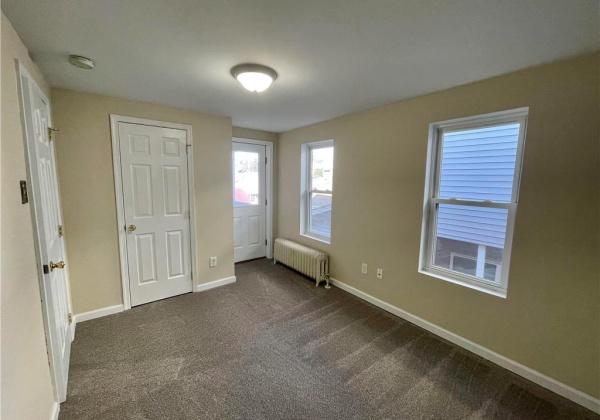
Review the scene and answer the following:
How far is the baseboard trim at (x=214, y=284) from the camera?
3191mm

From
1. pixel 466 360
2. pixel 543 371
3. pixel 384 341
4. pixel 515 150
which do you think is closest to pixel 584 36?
pixel 515 150

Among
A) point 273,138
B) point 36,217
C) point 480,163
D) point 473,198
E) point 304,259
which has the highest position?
point 273,138

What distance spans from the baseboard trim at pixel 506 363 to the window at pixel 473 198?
0.49m

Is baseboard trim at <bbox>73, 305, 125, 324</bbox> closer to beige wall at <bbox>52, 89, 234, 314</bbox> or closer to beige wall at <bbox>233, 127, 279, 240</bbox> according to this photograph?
beige wall at <bbox>52, 89, 234, 314</bbox>

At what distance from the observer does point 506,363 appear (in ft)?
6.34

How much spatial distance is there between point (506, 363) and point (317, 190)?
270 cm

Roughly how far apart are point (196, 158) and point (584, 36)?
328 centimetres

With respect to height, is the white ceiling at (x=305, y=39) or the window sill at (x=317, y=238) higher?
the white ceiling at (x=305, y=39)

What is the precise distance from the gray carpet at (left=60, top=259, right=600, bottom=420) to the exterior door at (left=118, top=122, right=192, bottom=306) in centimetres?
33

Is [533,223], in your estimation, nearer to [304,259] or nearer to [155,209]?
[304,259]

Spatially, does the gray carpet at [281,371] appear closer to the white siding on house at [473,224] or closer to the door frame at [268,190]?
the white siding on house at [473,224]

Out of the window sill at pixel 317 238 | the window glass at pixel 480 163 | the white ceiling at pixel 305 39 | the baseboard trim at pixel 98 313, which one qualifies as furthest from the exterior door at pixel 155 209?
the window glass at pixel 480 163

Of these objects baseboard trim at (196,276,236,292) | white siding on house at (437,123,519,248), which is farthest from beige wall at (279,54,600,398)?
baseboard trim at (196,276,236,292)

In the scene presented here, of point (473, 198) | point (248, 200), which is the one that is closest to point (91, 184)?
point (248, 200)
